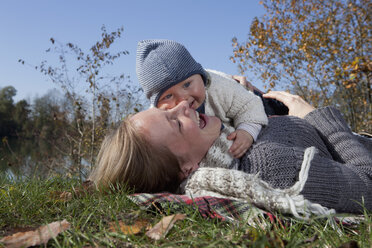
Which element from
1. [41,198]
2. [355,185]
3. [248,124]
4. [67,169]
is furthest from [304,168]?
[67,169]

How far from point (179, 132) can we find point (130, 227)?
0.99 metres

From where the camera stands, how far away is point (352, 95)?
34.9ft

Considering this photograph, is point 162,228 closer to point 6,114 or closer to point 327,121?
point 327,121

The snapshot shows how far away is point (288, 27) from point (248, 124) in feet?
30.2

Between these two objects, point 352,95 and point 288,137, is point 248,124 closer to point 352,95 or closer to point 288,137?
point 288,137

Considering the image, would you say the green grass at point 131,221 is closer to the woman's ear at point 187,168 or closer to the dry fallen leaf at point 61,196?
the dry fallen leaf at point 61,196

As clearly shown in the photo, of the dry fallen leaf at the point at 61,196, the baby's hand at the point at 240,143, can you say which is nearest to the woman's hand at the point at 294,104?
the baby's hand at the point at 240,143

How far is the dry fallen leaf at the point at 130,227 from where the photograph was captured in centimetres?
169

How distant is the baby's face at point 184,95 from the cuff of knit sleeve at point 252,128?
1.44 ft

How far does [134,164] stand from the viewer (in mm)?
2494

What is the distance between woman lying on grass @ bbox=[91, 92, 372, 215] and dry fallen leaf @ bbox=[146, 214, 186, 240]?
528 millimetres

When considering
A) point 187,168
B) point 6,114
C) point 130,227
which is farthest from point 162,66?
point 6,114

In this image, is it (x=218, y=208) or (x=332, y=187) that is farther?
(x=332, y=187)

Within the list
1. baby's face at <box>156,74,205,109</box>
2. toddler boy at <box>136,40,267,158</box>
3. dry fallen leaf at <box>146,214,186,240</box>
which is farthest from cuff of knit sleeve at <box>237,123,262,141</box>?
dry fallen leaf at <box>146,214,186,240</box>
